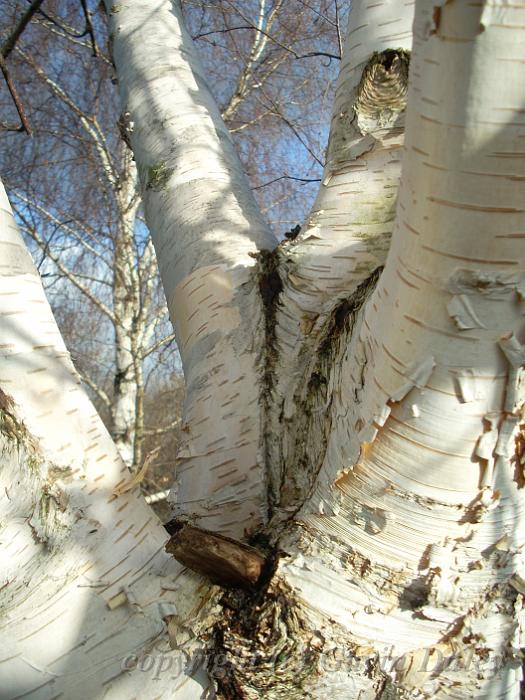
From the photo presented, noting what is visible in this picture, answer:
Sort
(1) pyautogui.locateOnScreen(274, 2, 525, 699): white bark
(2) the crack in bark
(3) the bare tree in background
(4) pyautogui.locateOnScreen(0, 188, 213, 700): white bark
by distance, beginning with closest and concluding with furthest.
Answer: (1) pyautogui.locateOnScreen(274, 2, 525, 699): white bark, (4) pyautogui.locateOnScreen(0, 188, 213, 700): white bark, (2) the crack in bark, (3) the bare tree in background

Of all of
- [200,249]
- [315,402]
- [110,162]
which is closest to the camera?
[315,402]

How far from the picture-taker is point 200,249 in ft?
4.13

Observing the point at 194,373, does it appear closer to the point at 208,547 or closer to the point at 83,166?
the point at 208,547

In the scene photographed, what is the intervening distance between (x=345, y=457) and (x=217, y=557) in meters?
0.24

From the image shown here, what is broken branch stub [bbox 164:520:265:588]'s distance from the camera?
77 cm

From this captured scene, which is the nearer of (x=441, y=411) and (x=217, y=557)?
(x=441, y=411)

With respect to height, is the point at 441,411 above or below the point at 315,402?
above

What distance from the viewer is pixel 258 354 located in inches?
44.2

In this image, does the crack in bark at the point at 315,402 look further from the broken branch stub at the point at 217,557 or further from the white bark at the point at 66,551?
the white bark at the point at 66,551

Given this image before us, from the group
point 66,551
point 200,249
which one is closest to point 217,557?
point 66,551

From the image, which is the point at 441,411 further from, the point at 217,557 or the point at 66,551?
the point at 66,551

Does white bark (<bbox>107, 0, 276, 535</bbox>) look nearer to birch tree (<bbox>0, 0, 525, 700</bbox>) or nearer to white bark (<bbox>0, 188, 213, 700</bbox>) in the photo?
birch tree (<bbox>0, 0, 525, 700</bbox>)

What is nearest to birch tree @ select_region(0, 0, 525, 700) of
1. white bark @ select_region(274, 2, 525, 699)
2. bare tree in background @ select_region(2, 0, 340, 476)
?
white bark @ select_region(274, 2, 525, 699)

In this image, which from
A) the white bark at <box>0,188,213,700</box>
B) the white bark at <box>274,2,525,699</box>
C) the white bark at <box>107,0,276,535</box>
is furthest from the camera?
the white bark at <box>107,0,276,535</box>
